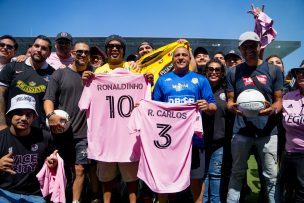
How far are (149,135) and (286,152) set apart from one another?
2041 millimetres

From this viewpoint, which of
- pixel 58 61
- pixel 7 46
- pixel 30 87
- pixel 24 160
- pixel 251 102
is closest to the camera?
pixel 24 160

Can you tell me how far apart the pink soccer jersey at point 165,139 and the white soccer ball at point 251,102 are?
2.08ft

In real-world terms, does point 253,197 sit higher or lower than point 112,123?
lower

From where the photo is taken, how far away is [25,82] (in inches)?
179

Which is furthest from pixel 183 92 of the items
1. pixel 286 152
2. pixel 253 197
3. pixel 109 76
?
pixel 253 197

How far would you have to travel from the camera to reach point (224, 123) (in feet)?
15.3

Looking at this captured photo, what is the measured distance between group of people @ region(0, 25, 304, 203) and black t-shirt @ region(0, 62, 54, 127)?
0.01 metres

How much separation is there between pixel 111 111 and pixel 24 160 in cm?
139

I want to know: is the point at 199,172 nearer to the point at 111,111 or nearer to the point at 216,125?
the point at 216,125

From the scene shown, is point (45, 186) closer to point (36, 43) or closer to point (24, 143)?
point (24, 143)

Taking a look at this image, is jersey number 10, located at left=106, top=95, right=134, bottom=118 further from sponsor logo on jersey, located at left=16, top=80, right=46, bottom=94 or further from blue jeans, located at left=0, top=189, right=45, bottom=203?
blue jeans, located at left=0, top=189, right=45, bottom=203

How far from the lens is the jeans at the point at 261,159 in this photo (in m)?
4.18

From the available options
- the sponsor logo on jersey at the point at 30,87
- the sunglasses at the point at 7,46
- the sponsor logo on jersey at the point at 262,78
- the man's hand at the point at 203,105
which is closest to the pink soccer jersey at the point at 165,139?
the man's hand at the point at 203,105

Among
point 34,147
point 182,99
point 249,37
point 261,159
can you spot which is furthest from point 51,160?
point 249,37
